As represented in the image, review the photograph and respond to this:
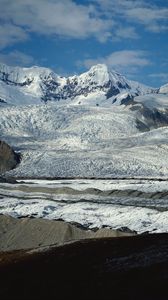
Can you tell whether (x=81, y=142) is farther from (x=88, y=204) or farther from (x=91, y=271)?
(x=91, y=271)

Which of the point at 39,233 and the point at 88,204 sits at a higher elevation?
the point at 88,204

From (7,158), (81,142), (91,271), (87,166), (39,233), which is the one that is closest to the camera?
(91,271)

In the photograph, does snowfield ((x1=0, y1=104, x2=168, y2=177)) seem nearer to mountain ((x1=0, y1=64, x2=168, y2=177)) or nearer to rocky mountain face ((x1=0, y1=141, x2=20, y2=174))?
mountain ((x1=0, y1=64, x2=168, y2=177))

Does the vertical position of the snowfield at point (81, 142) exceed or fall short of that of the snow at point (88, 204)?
it exceeds it

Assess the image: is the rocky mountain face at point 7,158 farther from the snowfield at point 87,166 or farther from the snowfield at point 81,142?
the snowfield at point 81,142

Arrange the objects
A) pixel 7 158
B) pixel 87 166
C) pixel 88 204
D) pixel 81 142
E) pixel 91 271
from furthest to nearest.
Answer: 1. pixel 81 142
2. pixel 7 158
3. pixel 87 166
4. pixel 88 204
5. pixel 91 271

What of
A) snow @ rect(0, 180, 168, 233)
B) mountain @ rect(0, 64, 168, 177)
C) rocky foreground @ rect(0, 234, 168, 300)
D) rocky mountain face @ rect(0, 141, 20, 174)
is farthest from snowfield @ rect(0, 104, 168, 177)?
rocky foreground @ rect(0, 234, 168, 300)

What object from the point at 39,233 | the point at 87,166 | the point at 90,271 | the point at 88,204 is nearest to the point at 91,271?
the point at 90,271

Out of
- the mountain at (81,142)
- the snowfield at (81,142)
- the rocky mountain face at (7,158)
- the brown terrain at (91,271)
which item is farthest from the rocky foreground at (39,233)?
the rocky mountain face at (7,158)

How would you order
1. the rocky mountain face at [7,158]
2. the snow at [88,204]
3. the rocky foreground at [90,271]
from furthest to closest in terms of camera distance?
the rocky mountain face at [7,158] < the snow at [88,204] < the rocky foreground at [90,271]
